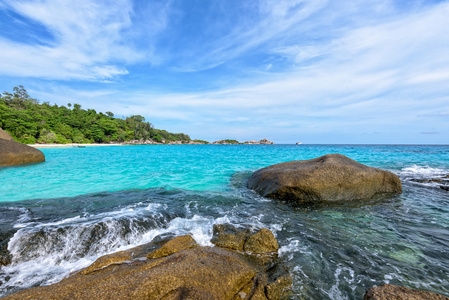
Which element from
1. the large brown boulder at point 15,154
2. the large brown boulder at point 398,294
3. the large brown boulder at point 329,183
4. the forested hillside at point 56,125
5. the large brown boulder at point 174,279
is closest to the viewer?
the large brown boulder at point 398,294

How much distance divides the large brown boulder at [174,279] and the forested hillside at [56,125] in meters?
62.5

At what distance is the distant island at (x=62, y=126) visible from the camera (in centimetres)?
4909

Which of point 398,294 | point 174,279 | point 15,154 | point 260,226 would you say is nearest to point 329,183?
point 260,226

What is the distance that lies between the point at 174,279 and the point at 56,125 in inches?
3310

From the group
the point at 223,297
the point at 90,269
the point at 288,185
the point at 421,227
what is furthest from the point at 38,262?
the point at 421,227

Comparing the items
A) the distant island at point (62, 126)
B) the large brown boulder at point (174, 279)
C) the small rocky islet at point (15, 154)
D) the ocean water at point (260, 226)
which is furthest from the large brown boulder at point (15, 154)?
the distant island at point (62, 126)

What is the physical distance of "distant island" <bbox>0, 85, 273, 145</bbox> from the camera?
49094 mm

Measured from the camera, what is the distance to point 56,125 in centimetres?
6519

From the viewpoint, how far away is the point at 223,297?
108 inches

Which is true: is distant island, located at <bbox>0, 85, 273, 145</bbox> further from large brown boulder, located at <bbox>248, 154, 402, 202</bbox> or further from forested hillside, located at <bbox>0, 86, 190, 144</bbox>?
large brown boulder, located at <bbox>248, 154, 402, 202</bbox>

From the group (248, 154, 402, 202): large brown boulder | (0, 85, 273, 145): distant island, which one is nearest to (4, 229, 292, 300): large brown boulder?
(248, 154, 402, 202): large brown boulder

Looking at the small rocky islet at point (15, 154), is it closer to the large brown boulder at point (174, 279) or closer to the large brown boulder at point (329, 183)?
the large brown boulder at point (174, 279)

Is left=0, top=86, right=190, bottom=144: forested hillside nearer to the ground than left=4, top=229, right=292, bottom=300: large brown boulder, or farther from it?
farther from it

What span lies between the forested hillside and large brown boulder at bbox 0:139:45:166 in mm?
39129
